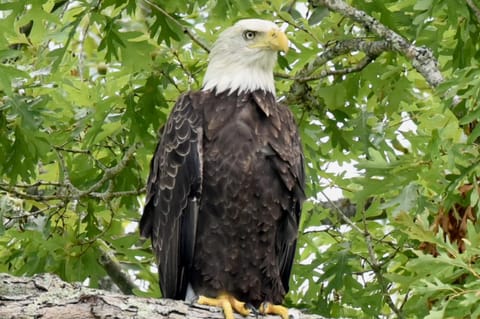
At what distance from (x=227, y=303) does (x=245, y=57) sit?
1.66m

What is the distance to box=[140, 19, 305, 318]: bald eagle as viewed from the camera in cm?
607

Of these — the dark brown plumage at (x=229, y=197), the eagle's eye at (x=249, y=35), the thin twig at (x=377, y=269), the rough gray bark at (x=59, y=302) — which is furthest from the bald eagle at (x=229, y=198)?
the rough gray bark at (x=59, y=302)

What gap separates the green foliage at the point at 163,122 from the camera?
6266mm

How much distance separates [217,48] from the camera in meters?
6.78

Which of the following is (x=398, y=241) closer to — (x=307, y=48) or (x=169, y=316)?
(x=307, y=48)

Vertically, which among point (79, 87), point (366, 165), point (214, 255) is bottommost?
point (214, 255)

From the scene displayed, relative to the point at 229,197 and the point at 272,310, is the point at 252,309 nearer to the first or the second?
the point at 272,310

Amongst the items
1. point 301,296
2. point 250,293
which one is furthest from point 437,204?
point 301,296

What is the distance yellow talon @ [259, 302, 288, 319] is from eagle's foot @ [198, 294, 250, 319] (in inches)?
4.0

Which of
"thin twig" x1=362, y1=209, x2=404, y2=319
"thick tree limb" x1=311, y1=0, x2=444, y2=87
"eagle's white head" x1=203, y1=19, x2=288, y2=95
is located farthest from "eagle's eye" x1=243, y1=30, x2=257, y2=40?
"thin twig" x1=362, y1=209, x2=404, y2=319

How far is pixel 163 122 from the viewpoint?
274 inches

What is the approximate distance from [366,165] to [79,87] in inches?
79.8

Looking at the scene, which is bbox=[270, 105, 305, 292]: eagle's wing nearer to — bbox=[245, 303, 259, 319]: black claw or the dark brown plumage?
the dark brown plumage

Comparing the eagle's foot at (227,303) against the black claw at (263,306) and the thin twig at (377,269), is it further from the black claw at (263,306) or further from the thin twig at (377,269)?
the thin twig at (377,269)
